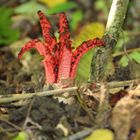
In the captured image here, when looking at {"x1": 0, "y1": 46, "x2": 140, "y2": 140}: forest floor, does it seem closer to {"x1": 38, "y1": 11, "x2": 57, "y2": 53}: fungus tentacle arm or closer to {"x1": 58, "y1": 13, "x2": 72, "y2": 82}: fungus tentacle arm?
{"x1": 58, "y1": 13, "x2": 72, "y2": 82}: fungus tentacle arm

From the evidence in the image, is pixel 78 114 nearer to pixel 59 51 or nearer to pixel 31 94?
pixel 31 94

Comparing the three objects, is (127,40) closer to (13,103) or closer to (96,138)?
(13,103)

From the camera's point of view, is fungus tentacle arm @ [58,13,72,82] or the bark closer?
fungus tentacle arm @ [58,13,72,82]

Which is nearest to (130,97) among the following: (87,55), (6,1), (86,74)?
(86,74)

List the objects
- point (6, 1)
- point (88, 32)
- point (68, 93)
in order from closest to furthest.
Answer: point (68, 93)
point (88, 32)
point (6, 1)

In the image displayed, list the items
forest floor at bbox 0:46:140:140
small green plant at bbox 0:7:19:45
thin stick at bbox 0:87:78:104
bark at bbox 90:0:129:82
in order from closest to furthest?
forest floor at bbox 0:46:140:140 < thin stick at bbox 0:87:78:104 < bark at bbox 90:0:129:82 < small green plant at bbox 0:7:19:45

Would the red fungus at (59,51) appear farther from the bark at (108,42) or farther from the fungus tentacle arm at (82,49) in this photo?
the bark at (108,42)

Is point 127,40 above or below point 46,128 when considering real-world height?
above

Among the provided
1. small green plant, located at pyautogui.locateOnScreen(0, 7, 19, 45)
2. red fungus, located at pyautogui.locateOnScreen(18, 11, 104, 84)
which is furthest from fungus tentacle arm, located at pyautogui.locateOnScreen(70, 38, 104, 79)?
small green plant, located at pyautogui.locateOnScreen(0, 7, 19, 45)

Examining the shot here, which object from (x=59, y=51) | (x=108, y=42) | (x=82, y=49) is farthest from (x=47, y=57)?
(x=108, y=42)
